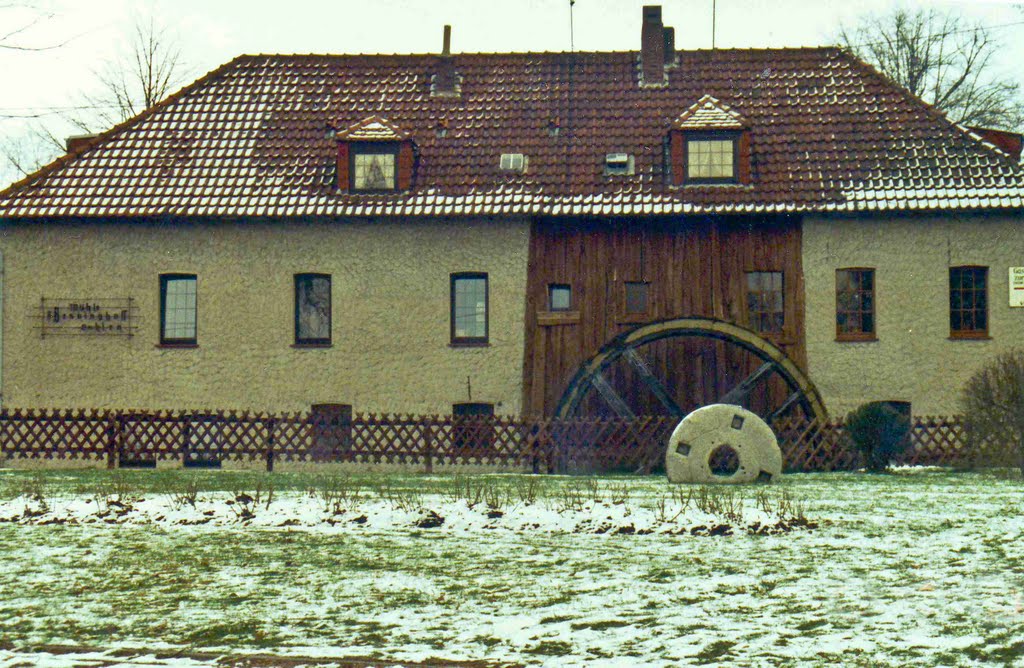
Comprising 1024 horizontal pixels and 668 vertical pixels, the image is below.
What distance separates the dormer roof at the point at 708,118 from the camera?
2484 centimetres

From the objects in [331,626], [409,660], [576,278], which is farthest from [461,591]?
[576,278]

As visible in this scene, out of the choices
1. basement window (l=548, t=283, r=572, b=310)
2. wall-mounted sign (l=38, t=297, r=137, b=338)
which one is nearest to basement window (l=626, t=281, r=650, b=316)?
basement window (l=548, t=283, r=572, b=310)

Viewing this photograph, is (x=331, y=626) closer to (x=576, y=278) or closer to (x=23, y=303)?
(x=576, y=278)

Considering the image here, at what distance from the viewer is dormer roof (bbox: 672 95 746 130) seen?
24.8 m

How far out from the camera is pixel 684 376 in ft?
79.9

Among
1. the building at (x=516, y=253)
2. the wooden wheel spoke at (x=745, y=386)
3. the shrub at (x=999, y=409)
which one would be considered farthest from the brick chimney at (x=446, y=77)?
the shrub at (x=999, y=409)

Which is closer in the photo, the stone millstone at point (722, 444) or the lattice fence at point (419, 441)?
the stone millstone at point (722, 444)

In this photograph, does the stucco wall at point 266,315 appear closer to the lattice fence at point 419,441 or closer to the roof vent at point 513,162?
the lattice fence at point 419,441

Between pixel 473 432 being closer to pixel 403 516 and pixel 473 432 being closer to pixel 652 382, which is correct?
pixel 652 382

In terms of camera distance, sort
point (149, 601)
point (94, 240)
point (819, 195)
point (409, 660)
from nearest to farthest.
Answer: point (409, 660)
point (149, 601)
point (819, 195)
point (94, 240)

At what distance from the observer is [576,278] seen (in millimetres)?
24812

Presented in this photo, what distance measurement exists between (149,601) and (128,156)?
1934 cm

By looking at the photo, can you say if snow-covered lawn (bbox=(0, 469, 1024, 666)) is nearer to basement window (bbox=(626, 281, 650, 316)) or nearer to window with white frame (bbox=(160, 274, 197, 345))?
basement window (bbox=(626, 281, 650, 316))

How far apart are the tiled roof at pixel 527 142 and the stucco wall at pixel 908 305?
0.87 m
